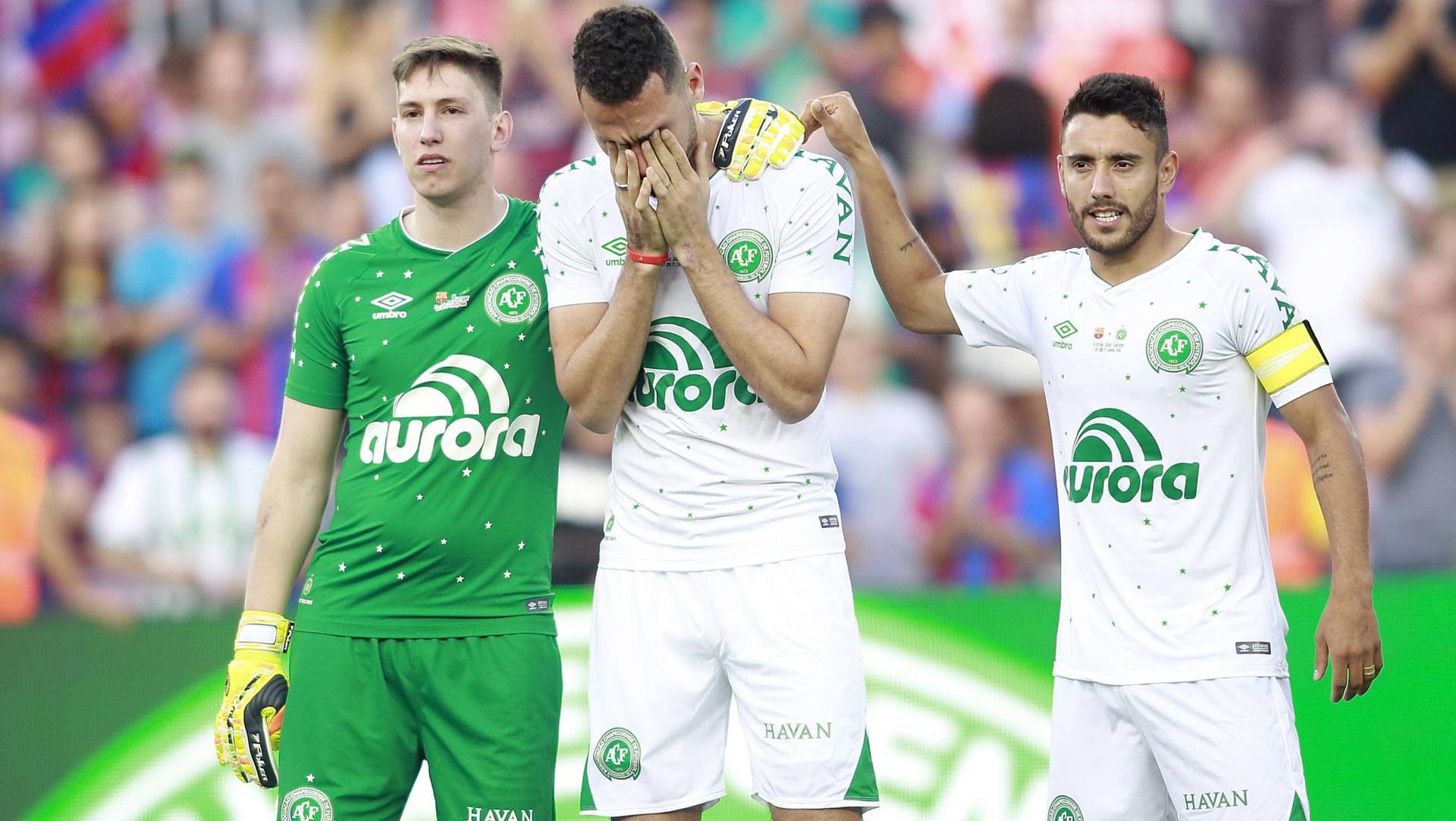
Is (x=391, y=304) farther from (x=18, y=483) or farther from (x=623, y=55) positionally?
(x=18, y=483)

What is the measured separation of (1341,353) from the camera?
26.6 feet

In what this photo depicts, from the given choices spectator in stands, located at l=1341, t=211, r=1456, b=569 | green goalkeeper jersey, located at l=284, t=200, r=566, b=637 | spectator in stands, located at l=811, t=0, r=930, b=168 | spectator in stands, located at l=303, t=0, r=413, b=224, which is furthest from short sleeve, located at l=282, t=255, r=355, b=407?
spectator in stands, located at l=1341, t=211, r=1456, b=569

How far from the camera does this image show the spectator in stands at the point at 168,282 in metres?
8.24

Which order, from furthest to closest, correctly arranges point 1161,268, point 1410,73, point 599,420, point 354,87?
point 354,87, point 1410,73, point 1161,268, point 599,420

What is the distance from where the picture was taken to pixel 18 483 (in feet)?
25.8

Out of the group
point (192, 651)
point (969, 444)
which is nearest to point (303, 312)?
point (192, 651)

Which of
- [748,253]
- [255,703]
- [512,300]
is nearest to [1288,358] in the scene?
[748,253]

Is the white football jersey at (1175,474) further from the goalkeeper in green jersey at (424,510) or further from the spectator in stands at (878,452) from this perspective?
the spectator in stands at (878,452)

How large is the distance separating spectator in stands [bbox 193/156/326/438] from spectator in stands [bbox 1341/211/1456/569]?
18.5 ft

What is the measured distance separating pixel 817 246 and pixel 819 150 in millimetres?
4659

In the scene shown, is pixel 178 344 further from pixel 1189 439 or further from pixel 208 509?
pixel 1189 439

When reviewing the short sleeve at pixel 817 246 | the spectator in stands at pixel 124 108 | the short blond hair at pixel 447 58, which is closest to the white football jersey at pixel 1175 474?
the short sleeve at pixel 817 246

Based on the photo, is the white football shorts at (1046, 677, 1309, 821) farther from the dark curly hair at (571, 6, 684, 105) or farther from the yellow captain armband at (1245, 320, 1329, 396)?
the dark curly hair at (571, 6, 684, 105)

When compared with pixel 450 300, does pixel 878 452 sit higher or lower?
lower
